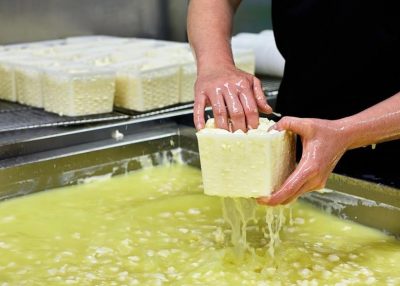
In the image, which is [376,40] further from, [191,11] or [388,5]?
[191,11]

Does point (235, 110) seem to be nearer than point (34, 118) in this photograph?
Yes

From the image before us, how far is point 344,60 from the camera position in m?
2.01

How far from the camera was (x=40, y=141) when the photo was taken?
7.52ft

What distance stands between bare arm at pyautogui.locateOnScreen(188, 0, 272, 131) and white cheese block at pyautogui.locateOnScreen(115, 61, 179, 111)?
59 cm

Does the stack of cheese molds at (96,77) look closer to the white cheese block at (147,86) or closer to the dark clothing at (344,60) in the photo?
the white cheese block at (147,86)

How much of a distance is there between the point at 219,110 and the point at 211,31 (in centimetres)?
42

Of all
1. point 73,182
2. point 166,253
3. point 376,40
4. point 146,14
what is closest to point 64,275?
point 166,253

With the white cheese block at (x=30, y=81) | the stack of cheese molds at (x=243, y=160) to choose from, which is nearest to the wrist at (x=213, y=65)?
the stack of cheese molds at (x=243, y=160)

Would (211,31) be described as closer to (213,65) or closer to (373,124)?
(213,65)

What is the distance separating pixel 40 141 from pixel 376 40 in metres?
1.09

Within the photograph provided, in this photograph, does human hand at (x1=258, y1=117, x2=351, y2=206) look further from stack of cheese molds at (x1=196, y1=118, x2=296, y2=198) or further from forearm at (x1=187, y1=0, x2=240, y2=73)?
forearm at (x1=187, y1=0, x2=240, y2=73)

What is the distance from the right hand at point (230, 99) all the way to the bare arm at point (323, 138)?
94mm

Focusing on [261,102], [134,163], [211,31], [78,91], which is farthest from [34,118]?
[261,102]

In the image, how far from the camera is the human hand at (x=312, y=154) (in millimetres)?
1479
